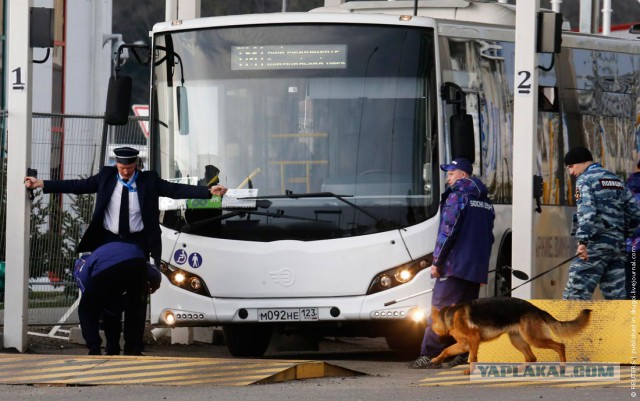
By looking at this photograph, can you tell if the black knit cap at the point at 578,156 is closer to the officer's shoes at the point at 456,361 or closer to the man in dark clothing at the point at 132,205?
the officer's shoes at the point at 456,361

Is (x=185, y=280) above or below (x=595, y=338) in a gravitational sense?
above

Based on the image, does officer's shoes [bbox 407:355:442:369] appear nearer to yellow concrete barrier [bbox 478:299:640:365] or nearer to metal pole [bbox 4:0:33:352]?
yellow concrete barrier [bbox 478:299:640:365]

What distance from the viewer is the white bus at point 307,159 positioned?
1467 centimetres

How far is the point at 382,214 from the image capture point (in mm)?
14734

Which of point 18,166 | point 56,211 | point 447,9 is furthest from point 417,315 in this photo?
point 56,211

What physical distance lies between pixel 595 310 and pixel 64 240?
716 cm

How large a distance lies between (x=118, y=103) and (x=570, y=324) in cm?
449

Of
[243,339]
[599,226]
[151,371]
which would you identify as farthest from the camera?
[243,339]

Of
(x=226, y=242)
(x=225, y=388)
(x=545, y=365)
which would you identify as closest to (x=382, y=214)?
(x=226, y=242)

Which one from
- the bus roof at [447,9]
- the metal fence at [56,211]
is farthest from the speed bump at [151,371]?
the metal fence at [56,211]

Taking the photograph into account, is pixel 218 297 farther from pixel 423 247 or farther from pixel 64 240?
pixel 64 240

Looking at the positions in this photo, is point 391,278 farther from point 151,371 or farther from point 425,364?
point 151,371

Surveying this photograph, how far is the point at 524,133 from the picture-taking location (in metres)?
14.9

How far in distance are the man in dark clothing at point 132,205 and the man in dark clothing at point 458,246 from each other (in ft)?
6.20
